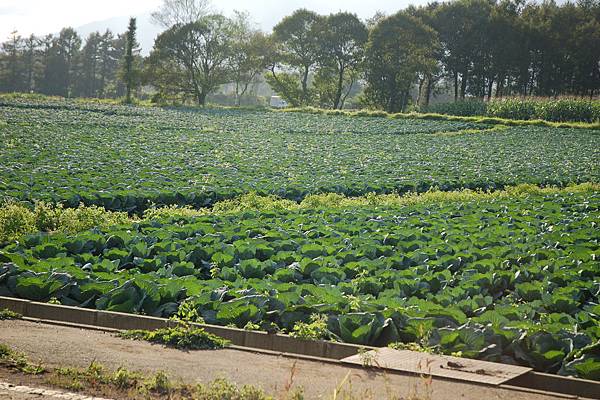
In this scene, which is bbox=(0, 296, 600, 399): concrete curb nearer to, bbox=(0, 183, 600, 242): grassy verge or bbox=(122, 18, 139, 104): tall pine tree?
bbox=(0, 183, 600, 242): grassy verge

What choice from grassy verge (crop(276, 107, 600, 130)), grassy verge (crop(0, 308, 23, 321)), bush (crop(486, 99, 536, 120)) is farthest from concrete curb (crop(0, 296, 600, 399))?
bush (crop(486, 99, 536, 120))

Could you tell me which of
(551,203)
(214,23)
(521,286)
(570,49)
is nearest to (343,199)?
(551,203)

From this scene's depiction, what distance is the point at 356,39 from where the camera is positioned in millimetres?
76562

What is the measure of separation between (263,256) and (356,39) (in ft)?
223

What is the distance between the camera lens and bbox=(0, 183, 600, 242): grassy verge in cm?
1285

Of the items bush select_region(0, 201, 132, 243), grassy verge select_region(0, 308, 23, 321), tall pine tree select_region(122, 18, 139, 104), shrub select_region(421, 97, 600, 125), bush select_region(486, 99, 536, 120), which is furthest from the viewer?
tall pine tree select_region(122, 18, 139, 104)

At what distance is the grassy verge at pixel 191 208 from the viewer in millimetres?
12852

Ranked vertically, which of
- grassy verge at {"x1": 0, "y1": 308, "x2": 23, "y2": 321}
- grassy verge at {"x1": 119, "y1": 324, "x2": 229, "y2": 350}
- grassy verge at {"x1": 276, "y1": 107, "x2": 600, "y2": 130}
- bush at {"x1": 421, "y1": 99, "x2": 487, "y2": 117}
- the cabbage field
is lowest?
grassy verge at {"x1": 0, "y1": 308, "x2": 23, "y2": 321}

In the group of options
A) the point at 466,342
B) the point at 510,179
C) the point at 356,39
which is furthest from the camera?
the point at 356,39

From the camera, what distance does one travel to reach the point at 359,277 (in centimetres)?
986

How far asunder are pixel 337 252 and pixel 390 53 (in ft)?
202

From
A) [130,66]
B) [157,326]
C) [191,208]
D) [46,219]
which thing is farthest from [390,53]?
[157,326]

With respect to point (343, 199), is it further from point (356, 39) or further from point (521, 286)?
point (356, 39)

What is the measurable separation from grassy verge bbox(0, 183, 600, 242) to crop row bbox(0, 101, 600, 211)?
710 mm
